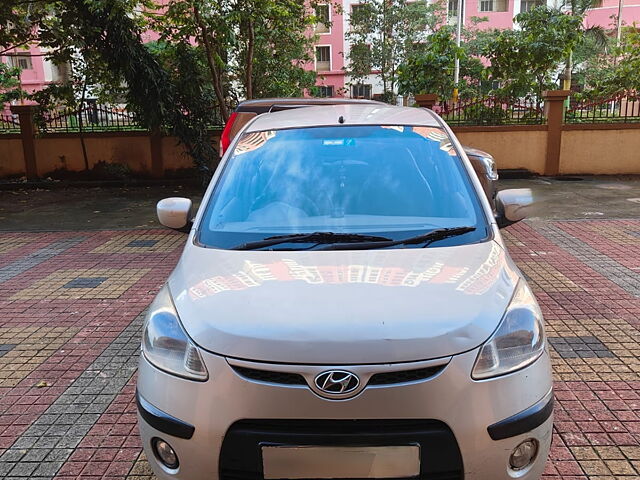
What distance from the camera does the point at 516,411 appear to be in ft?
6.56

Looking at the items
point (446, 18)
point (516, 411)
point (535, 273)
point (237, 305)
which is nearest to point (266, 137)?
point (237, 305)

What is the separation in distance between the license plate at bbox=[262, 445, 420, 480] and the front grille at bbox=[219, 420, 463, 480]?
19mm

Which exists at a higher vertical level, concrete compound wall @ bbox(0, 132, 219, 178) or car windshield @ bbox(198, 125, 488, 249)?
car windshield @ bbox(198, 125, 488, 249)

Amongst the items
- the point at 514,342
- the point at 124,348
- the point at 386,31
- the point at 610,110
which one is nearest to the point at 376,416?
the point at 514,342

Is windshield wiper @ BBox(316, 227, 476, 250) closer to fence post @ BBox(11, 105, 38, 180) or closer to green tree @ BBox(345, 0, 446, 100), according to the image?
fence post @ BBox(11, 105, 38, 180)

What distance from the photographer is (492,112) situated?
12.7 metres

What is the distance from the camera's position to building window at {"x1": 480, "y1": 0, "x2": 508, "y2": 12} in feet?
129

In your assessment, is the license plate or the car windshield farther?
the car windshield

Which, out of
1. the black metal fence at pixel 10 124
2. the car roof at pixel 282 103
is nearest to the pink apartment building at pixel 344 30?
the black metal fence at pixel 10 124

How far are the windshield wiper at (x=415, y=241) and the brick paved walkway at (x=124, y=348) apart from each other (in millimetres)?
1251

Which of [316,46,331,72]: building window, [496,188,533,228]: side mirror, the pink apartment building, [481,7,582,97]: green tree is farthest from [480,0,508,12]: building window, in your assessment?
[496,188,533,228]: side mirror

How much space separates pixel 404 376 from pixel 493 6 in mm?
42990

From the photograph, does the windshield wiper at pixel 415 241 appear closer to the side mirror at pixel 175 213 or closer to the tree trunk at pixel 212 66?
the side mirror at pixel 175 213

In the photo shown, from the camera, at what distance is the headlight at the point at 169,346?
207cm
